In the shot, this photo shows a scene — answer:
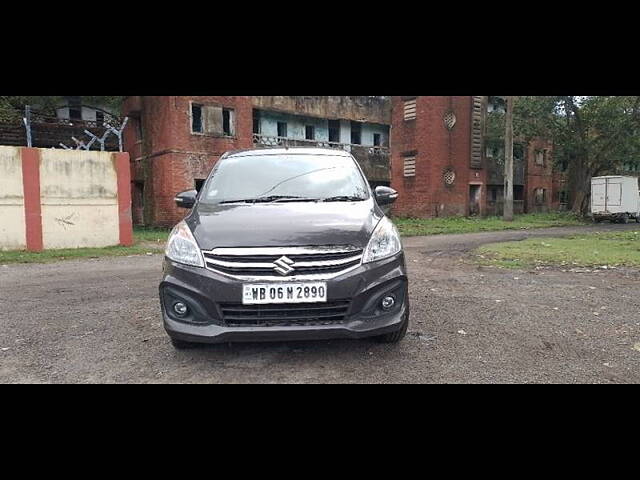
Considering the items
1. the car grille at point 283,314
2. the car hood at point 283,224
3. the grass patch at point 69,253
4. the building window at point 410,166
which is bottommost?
the grass patch at point 69,253

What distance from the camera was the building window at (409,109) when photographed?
23953 mm

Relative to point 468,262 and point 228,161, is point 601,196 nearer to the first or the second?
point 468,262

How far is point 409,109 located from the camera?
24.2 m

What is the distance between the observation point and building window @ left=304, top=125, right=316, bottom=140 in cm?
2478

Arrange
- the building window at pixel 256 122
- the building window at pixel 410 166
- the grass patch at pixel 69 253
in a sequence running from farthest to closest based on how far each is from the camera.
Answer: the building window at pixel 410 166 → the building window at pixel 256 122 → the grass patch at pixel 69 253

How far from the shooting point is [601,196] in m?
22.8

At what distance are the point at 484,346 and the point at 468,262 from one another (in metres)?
5.18

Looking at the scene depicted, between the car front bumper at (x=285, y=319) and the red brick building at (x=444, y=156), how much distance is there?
21.2m

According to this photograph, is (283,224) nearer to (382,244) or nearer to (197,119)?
(382,244)

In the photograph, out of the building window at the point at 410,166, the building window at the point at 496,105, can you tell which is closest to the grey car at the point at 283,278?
the building window at the point at 410,166

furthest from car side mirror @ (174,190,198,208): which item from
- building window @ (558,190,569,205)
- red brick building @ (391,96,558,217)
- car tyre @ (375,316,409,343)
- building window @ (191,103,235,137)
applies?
building window @ (558,190,569,205)

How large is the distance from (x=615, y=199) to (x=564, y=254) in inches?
655

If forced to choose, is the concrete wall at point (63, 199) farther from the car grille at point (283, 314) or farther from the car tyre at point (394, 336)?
the car tyre at point (394, 336)

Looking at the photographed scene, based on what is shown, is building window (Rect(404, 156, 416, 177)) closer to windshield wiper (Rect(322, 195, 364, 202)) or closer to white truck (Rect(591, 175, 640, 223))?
white truck (Rect(591, 175, 640, 223))
